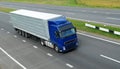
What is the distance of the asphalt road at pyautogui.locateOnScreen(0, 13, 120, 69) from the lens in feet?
63.0

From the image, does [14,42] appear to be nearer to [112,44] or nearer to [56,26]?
[56,26]

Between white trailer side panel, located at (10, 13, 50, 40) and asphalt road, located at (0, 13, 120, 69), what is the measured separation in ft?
4.94

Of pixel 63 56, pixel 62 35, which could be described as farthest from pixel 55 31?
pixel 63 56

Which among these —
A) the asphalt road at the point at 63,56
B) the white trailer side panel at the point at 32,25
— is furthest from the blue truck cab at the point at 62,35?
the white trailer side panel at the point at 32,25

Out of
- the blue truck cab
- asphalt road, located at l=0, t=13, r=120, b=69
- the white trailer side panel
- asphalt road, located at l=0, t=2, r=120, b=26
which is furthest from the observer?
asphalt road, located at l=0, t=2, r=120, b=26

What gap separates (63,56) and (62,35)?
2.03 meters

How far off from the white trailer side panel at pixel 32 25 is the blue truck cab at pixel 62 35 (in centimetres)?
110

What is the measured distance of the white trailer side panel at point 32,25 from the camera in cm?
2393

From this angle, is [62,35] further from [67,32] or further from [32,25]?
[32,25]

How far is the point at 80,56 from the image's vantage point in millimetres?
21156

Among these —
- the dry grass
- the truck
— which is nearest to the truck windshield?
the truck

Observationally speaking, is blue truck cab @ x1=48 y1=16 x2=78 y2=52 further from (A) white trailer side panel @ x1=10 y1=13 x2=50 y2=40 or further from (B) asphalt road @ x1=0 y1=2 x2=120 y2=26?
(B) asphalt road @ x1=0 y1=2 x2=120 y2=26

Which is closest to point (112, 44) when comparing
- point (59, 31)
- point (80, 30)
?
point (59, 31)

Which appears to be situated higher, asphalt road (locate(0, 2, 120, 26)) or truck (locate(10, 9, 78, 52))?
truck (locate(10, 9, 78, 52))
